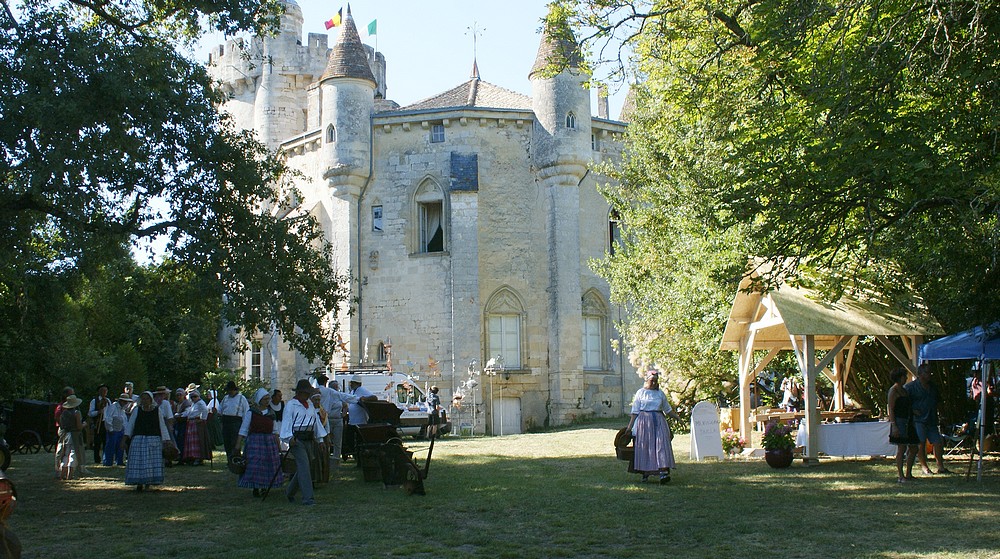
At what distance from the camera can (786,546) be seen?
7965 millimetres

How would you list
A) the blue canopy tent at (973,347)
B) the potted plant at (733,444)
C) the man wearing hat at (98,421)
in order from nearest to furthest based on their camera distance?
→ the blue canopy tent at (973,347) < the potted plant at (733,444) < the man wearing hat at (98,421)

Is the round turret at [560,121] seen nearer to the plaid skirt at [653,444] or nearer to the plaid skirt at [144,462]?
the plaid skirt at [653,444]

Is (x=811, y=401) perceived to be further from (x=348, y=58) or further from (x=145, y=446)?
(x=348, y=58)

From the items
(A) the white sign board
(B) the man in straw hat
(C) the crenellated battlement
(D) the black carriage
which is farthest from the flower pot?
(C) the crenellated battlement

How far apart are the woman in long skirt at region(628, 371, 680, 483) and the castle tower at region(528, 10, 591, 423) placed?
63.4 feet

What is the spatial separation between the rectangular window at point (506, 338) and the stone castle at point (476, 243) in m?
0.03

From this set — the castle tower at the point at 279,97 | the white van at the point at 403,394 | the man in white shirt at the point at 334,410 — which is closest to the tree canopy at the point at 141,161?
the man in white shirt at the point at 334,410

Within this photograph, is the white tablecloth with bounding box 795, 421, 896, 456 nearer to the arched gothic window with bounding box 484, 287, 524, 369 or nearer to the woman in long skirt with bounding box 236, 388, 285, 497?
the woman in long skirt with bounding box 236, 388, 285, 497

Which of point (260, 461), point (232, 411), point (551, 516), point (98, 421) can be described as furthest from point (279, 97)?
point (551, 516)

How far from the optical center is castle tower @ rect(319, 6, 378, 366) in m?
32.9

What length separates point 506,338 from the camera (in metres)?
33.1

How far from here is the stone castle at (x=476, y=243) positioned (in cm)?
3238

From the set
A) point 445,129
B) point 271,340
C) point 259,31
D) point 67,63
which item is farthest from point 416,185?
point 67,63

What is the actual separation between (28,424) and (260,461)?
46.1 ft
